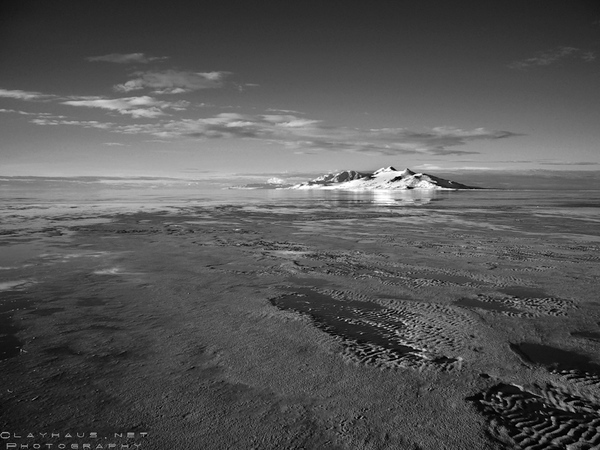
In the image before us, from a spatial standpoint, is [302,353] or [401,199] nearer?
[302,353]

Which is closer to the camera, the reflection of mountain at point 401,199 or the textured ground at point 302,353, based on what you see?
the textured ground at point 302,353

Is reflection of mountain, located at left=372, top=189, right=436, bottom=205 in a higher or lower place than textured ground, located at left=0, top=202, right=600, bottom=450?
higher

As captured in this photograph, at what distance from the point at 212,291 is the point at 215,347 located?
10.1ft

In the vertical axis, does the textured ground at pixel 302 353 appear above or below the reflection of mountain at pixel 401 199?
below

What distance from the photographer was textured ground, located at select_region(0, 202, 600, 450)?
3.69m

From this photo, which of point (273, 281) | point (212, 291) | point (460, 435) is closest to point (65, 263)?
point (212, 291)

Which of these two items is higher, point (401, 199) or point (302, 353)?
point (401, 199)

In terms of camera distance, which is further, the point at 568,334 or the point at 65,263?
the point at 65,263

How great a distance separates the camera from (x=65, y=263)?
1104cm

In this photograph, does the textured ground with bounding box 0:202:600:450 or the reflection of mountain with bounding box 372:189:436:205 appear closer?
the textured ground with bounding box 0:202:600:450

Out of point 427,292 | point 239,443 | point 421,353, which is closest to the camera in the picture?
point 239,443

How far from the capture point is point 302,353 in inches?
210

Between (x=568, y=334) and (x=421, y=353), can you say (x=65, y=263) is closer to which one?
(x=421, y=353)

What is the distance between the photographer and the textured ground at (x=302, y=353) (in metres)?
3.69
